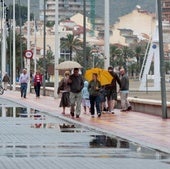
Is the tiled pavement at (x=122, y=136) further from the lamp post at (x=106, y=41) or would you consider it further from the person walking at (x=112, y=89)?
the lamp post at (x=106, y=41)

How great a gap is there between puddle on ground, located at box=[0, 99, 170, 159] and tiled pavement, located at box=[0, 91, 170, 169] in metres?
0.51

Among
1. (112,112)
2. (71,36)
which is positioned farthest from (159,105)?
(71,36)

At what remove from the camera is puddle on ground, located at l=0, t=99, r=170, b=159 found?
1515 cm

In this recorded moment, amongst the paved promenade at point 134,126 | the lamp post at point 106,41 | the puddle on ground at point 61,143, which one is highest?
the lamp post at point 106,41

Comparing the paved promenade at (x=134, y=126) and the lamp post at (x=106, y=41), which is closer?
the paved promenade at (x=134, y=126)

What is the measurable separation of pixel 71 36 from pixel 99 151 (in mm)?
101287

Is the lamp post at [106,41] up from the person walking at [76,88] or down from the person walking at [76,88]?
up

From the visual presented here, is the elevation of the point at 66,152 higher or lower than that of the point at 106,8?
lower

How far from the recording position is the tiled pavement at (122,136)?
1319 centimetres

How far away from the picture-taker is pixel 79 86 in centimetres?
2691

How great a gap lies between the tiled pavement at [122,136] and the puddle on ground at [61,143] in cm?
51

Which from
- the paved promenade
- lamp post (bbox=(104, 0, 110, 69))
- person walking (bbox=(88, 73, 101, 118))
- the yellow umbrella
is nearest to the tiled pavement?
the paved promenade

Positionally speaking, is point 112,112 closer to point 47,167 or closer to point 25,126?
point 25,126

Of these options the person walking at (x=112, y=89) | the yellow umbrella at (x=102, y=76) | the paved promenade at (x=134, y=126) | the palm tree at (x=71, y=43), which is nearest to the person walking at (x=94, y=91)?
the paved promenade at (x=134, y=126)
